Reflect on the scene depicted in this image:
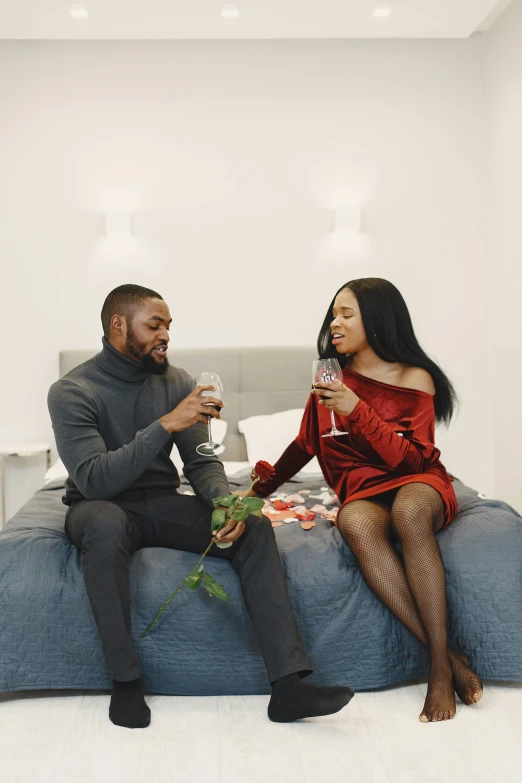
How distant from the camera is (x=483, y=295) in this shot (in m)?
4.79

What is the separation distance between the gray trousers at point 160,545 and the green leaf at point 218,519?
96 mm

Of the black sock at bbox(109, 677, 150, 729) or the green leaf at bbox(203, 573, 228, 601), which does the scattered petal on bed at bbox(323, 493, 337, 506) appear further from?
the black sock at bbox(109, 677, 150, 729)

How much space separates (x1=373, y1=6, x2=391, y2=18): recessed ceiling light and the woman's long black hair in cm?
178

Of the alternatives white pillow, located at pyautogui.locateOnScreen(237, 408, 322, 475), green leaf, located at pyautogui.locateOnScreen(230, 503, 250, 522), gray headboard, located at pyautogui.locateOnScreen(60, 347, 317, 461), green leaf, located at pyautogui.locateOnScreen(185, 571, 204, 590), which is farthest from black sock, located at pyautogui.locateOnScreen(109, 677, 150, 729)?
gray headboard, located at pyautogui.locateOnScreen(60, 347, 317, 461)

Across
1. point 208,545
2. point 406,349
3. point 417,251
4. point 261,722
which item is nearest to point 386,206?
point 417,251

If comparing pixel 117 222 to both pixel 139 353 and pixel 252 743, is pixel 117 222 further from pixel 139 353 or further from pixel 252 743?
Answer: pixel 252 743

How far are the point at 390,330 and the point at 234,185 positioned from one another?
2.09 m

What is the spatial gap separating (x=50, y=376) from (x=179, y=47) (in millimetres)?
1881

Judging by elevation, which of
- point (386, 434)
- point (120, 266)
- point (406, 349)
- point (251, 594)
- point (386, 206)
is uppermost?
point (386, 206)

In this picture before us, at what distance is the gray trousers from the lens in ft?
7.32

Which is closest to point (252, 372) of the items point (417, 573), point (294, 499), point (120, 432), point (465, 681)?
point (294, 499)

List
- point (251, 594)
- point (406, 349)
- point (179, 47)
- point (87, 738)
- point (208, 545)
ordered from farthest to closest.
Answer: point (179, 47) < point (406, 349) < point (208, 545) < point (251, 594) < point (87, 738)

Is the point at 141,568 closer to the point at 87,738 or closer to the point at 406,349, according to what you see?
the point at 87,738

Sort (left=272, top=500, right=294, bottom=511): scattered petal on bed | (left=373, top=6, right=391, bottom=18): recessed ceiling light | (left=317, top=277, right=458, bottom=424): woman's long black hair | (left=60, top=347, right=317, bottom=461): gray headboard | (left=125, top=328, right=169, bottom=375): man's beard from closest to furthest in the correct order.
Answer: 1. (left=125, top=328, right=169, bottom=375): man's beard
2. (left=317, top=277, right=458, bottom=424): woman's long black hair
3. (left=272, top=500, right=294, bottom=511): scattered petal on bed
4. (left=373, top=6, right=391, bottom=18): recessed ceiling light
5. (left=60, top=347, right=317, bottom=461): gray headboard
